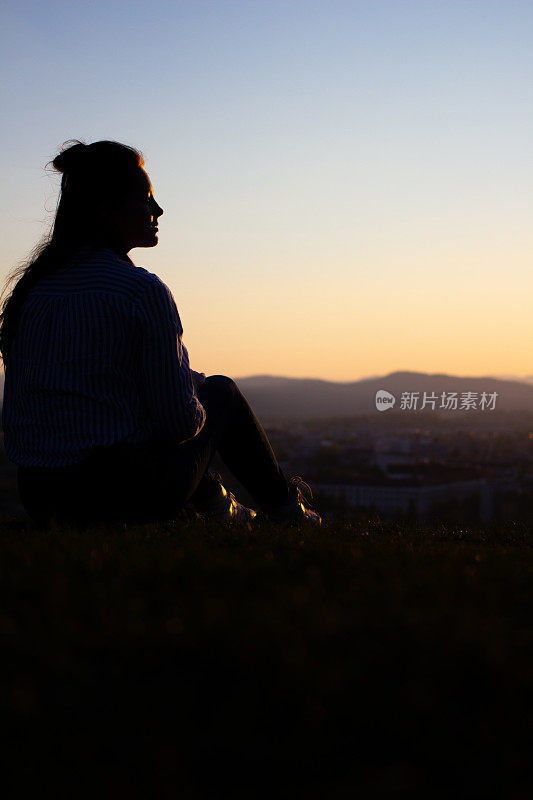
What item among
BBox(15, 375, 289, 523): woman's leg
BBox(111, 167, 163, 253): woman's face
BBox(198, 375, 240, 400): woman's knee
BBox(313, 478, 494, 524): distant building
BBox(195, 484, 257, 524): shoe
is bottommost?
BBox(313, 478, 494, 524): distant building

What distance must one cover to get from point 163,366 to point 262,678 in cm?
181

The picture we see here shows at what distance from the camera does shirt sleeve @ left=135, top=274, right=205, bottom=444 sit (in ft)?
10.6

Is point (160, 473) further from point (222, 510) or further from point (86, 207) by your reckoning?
point (86, 207)

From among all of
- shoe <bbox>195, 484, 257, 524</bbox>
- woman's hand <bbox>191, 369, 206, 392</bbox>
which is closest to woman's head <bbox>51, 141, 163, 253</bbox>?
woman's hand <bbox>191, 369, 206, 392</bbox>

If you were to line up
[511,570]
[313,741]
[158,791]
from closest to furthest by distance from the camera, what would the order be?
[158,791] → [313,741] → [511,570]

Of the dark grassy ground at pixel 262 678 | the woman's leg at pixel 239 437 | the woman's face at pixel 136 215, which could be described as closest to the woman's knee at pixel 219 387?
the woman's leg at pixel 239 437

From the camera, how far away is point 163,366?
324 cm

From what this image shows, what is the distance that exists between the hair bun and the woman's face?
28 centimetres

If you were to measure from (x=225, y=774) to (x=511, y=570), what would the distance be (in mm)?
1777

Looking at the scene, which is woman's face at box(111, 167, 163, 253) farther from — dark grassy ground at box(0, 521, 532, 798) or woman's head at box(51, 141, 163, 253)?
dark grassy ground at box(0, 521, 532, 798)

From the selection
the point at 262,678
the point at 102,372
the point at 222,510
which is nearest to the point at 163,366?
the point at 102,372

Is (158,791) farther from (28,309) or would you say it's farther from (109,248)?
(109,248)

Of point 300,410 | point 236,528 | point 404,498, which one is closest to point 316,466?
point 404,498

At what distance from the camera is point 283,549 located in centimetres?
306
